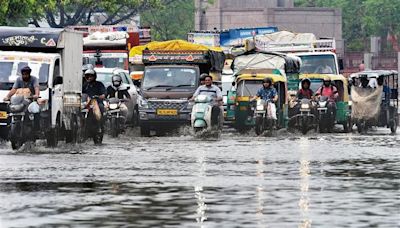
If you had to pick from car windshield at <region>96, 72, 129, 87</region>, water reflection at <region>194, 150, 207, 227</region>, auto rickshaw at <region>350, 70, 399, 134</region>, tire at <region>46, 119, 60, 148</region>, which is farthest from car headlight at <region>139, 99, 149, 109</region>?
water reflection at <region>194, 150, 207, 227</region>

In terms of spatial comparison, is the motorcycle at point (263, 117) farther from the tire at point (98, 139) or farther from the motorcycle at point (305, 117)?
the tire at point (98, 139)

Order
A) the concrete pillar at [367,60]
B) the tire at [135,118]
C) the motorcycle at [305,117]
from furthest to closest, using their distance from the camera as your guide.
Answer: the concrete pillar at [367,60]
the tire at [135,118]
the motorcycle at [305,117]

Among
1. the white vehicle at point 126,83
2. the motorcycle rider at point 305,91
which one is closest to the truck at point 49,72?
the white vehicle at point 126,83

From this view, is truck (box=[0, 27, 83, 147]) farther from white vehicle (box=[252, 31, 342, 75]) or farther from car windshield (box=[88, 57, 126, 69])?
car windshield (box=[88, 57, 126, 69])

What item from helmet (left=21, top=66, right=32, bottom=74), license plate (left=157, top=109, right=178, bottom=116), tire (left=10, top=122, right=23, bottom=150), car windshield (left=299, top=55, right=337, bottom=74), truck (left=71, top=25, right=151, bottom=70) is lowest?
tire (left=10, top=122, right=23, bottom=150)

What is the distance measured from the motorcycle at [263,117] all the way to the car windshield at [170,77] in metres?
2.45

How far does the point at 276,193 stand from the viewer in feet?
58.5

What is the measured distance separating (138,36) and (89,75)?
27.8 metres

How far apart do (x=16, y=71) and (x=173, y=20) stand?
7750 cm

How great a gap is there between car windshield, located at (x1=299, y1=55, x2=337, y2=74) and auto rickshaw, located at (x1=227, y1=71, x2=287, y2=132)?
649cm

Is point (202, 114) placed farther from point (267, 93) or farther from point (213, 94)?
point (267, 93)

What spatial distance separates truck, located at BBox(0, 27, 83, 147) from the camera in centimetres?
3034

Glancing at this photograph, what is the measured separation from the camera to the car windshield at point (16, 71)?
1213 inches

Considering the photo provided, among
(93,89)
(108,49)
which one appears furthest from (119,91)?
(108,49)
